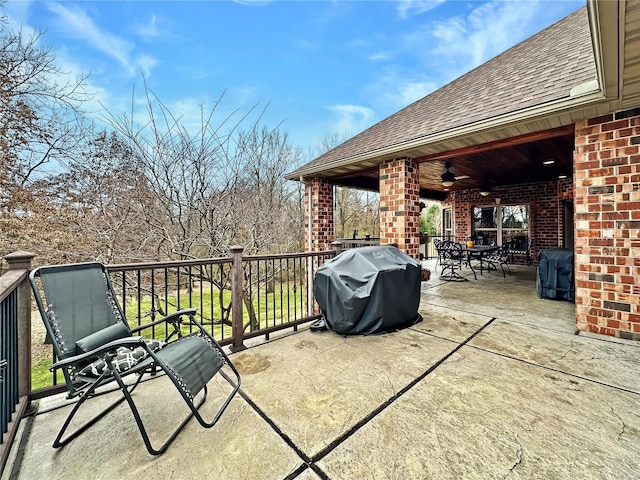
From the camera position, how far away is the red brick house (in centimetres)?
269

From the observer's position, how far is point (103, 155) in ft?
16.7

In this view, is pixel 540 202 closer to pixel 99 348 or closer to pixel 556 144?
pixel 556 144

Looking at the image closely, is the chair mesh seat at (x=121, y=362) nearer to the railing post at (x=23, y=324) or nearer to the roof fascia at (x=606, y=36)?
the railing post at (x=23, y=324)

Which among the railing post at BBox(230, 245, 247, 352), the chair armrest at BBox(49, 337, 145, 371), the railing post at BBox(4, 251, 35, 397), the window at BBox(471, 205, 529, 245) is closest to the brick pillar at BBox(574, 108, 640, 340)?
the railing post at BBox(230, 245, 247, 352)

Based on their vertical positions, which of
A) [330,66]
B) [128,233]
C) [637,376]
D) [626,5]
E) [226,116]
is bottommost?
[637,376]

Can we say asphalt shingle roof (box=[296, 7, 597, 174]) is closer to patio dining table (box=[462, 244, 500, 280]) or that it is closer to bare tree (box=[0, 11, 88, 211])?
patio dining table (box=[462, 244, 500, 280])

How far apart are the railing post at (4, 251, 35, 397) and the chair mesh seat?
60 centimetres

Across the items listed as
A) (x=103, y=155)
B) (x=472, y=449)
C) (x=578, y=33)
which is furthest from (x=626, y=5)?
(x=103, y=155)

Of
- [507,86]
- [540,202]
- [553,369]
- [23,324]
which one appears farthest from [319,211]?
[540,202]

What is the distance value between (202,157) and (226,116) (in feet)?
2.81

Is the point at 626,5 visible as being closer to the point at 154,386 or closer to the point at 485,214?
the point at 154,386

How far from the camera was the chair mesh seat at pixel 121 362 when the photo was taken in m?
1.65

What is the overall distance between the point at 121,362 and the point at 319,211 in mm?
4834

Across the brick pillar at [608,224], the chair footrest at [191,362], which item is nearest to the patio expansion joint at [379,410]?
the chair footrest at [191,362]
